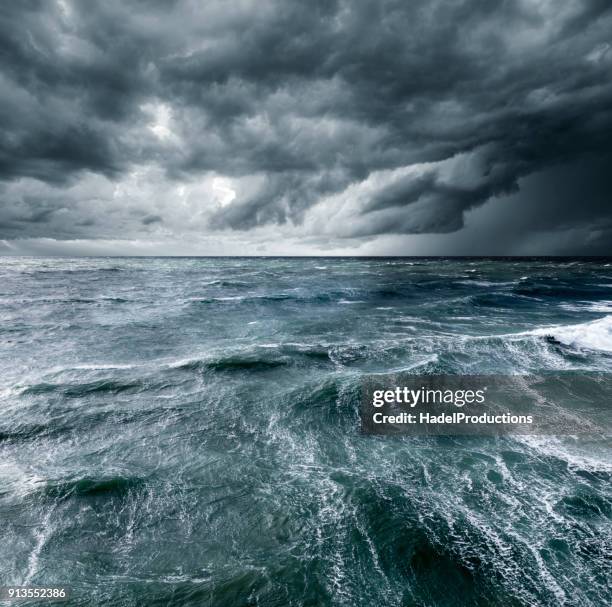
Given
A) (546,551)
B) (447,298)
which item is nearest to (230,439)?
(546,551)

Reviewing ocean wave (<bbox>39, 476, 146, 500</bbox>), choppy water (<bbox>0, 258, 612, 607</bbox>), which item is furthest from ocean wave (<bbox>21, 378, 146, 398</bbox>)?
ocean wave (<bbox>39, 476, 146, 500</bbox>)

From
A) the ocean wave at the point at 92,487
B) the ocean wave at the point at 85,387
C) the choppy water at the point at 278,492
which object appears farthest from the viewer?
the ocean wave at the point at 85,387

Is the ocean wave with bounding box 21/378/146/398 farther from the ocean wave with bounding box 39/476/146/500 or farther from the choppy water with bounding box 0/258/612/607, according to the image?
the ocean wave with bounding box 39/476/146/500

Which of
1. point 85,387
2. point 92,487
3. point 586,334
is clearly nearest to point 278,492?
point 92,487

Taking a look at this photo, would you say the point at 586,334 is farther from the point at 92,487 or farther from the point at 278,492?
the point at 92,487

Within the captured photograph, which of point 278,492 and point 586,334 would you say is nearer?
point 278,492

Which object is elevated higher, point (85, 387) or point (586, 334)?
point (586, 334)

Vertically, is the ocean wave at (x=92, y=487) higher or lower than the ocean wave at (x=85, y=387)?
higher

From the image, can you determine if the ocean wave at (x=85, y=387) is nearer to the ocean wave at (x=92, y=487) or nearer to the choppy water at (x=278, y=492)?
the choppy water at (x=278, y=492)

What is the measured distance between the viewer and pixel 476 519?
6.24 meters

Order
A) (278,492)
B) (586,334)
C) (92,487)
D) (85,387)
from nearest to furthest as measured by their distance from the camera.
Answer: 1. (278,492)
2. (92,487)
3. (85,387)
4. (586,334)

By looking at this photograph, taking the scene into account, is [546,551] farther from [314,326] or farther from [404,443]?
[314,326]

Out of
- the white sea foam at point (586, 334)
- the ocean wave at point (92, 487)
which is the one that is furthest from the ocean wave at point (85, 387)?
the white sea foam at point (586, 334)

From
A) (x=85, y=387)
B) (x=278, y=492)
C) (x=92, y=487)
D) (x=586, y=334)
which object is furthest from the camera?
(x=586, y=334)
